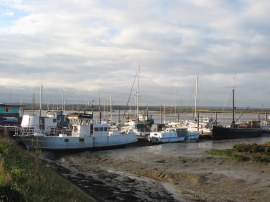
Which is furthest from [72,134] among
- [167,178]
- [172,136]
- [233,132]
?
[233,132]

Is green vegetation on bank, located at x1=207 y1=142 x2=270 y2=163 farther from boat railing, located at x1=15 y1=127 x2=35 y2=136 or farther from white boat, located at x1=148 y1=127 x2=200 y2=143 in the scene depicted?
boat railing, located at x1=15 y1=127 x2=35 y2=136

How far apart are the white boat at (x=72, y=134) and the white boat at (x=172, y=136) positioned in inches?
314

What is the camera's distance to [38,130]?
5009cm

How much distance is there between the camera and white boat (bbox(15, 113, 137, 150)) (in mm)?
45875

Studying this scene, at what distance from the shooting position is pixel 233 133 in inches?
2940

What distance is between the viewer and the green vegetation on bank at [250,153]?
1471 inches

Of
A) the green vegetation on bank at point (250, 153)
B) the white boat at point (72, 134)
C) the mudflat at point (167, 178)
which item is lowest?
the mudflat at point (167, 178)

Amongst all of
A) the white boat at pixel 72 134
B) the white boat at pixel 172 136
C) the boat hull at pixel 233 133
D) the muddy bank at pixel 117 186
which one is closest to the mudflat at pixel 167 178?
the muddy bank at pixel 117 186

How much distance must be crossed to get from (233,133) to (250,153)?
3266 cm

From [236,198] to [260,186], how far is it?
399 centimetres

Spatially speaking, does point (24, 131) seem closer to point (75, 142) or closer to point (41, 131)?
point (41, 131)

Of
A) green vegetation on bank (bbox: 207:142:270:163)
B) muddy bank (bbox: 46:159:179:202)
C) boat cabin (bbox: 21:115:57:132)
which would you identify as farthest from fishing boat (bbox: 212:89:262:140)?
muddy bank (bbox: 46:159:179:202)

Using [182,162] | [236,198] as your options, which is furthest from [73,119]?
[236,198]

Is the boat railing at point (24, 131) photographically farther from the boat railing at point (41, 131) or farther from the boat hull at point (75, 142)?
the boat hull at point (75, 142)
